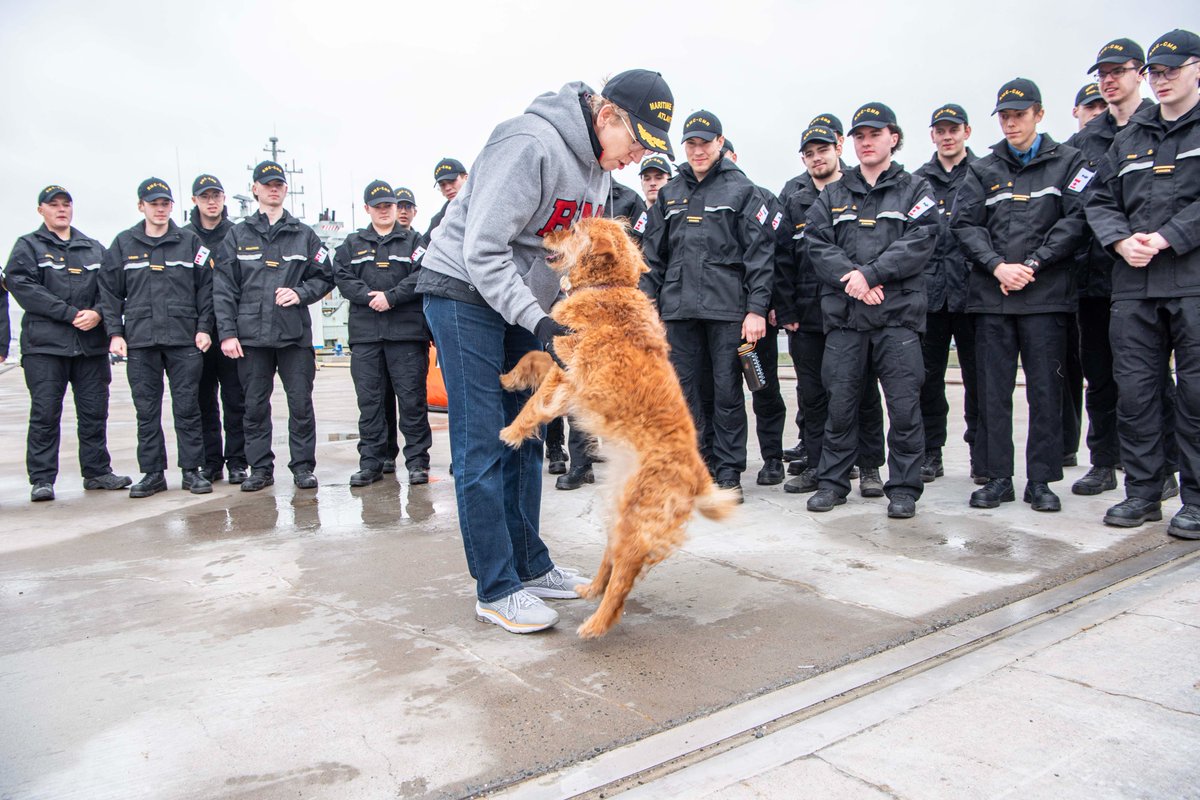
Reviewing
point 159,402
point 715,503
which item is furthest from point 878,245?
point 159,402

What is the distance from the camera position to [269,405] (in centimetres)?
575

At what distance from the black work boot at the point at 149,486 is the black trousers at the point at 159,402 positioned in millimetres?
50

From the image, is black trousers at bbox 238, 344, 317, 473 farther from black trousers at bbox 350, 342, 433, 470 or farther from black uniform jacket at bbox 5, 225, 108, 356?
black uniform jacket at bbox 5, 225, 108, 356

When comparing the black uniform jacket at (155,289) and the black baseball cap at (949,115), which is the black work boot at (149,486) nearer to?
the black uniform jacket at (155,289)

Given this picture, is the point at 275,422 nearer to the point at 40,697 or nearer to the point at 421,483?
the point at 421,483

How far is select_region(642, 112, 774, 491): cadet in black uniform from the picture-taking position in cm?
512

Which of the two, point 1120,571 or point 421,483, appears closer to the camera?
point 1120,571

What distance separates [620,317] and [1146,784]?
2.01 m

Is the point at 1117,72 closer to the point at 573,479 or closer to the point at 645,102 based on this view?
the point at 645,102

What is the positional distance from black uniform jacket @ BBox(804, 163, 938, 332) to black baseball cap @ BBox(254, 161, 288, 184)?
401cm

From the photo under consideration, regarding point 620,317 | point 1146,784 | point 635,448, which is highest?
point 620,317

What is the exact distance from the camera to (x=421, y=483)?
578cm

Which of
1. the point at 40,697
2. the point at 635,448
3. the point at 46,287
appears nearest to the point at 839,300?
the point at 635,448

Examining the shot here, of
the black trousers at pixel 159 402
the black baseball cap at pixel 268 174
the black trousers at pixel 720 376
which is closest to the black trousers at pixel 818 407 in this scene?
the black trousers at pixel 720 376
